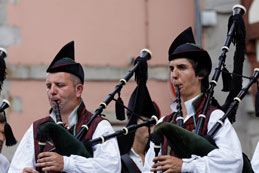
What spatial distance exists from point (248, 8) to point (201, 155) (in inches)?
236

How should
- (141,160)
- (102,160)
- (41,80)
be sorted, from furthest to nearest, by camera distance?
1. (41,80)
2. (141,160)
3. (102,160)

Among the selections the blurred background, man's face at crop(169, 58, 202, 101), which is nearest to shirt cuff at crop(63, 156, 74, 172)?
man's face at crop(169, 58, 202, 101)

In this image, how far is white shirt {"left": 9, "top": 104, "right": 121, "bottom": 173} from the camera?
6953 mm

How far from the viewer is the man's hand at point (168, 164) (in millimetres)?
6496

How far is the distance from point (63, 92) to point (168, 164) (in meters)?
1.39

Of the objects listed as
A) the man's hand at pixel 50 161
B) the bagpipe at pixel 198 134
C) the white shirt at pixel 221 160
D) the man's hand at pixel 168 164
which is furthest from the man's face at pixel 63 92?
the white shirt at pixel 221 160

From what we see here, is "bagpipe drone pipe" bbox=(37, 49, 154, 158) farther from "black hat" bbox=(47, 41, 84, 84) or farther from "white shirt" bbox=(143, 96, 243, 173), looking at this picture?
"white shirt" bbox=(143, 96, 243, 173)

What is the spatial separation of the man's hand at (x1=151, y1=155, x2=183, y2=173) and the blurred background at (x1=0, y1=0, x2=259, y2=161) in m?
5.22

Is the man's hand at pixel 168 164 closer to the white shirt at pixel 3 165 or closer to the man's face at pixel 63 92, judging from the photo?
the man's face at pixel 63 92

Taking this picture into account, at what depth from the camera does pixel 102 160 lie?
708 centimetres

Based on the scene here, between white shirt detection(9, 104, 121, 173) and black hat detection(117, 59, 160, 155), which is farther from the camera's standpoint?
black hat detection(117, 59, 160, 155)

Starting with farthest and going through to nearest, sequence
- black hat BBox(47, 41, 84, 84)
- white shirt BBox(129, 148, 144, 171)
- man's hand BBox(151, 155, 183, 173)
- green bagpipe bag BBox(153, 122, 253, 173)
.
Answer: white shirt BBox(129, 148, 144, 171) → black hat BBox(47, 41, 84, 84) → green bagpipe bag BBox(153, 122, 253, 173) → man's hand BBox(151, 155, 183, 173)

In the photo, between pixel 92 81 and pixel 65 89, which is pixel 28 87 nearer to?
pixel 92 81

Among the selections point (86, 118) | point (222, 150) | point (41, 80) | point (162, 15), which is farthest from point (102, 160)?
point (162, 15)
